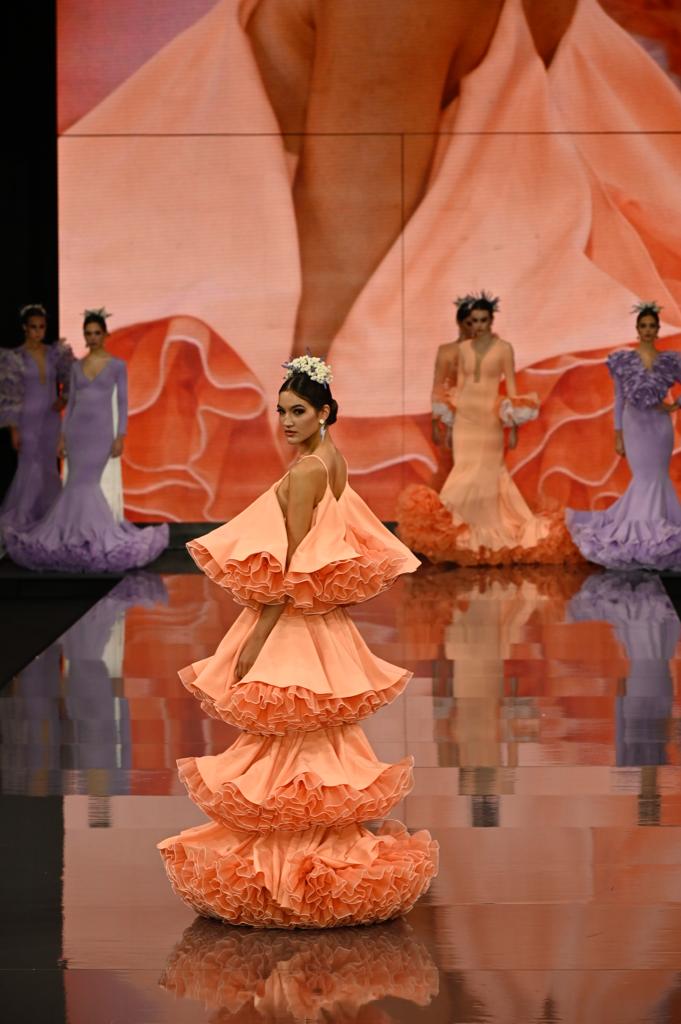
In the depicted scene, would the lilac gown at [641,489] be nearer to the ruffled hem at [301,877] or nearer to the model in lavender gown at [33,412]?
the model in lavender gown at [33,412]

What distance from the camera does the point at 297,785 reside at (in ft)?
13.6

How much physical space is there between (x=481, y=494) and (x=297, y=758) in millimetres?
7755

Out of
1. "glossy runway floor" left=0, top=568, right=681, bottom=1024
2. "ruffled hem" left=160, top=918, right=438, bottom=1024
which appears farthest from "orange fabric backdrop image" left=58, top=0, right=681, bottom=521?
"ruffled hem" left=160, top=918, right=438, bottom=1024

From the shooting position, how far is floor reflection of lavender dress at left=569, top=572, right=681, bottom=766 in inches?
250

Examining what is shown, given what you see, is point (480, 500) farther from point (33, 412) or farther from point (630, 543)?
point (33, 412)

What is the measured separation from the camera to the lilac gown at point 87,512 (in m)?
11.4

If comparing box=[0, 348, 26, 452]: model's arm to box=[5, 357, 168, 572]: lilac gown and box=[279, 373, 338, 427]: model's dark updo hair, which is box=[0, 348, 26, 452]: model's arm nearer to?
box=[5, 357, 168, 572]: lilac gown

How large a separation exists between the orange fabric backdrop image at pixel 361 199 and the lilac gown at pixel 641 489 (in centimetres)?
206

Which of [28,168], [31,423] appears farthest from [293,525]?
[28,168]

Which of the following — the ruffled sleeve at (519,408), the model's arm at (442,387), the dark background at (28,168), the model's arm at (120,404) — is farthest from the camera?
the dark background at (28,168)

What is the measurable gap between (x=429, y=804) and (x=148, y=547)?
6453mm

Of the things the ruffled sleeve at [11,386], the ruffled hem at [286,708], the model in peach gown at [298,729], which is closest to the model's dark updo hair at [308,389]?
the model in peach gown at [298,729]

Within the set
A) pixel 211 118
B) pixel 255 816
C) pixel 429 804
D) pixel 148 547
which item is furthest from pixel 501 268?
pixel 255 816

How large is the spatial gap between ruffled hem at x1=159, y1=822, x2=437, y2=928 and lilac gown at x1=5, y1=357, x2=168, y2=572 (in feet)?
23.6
